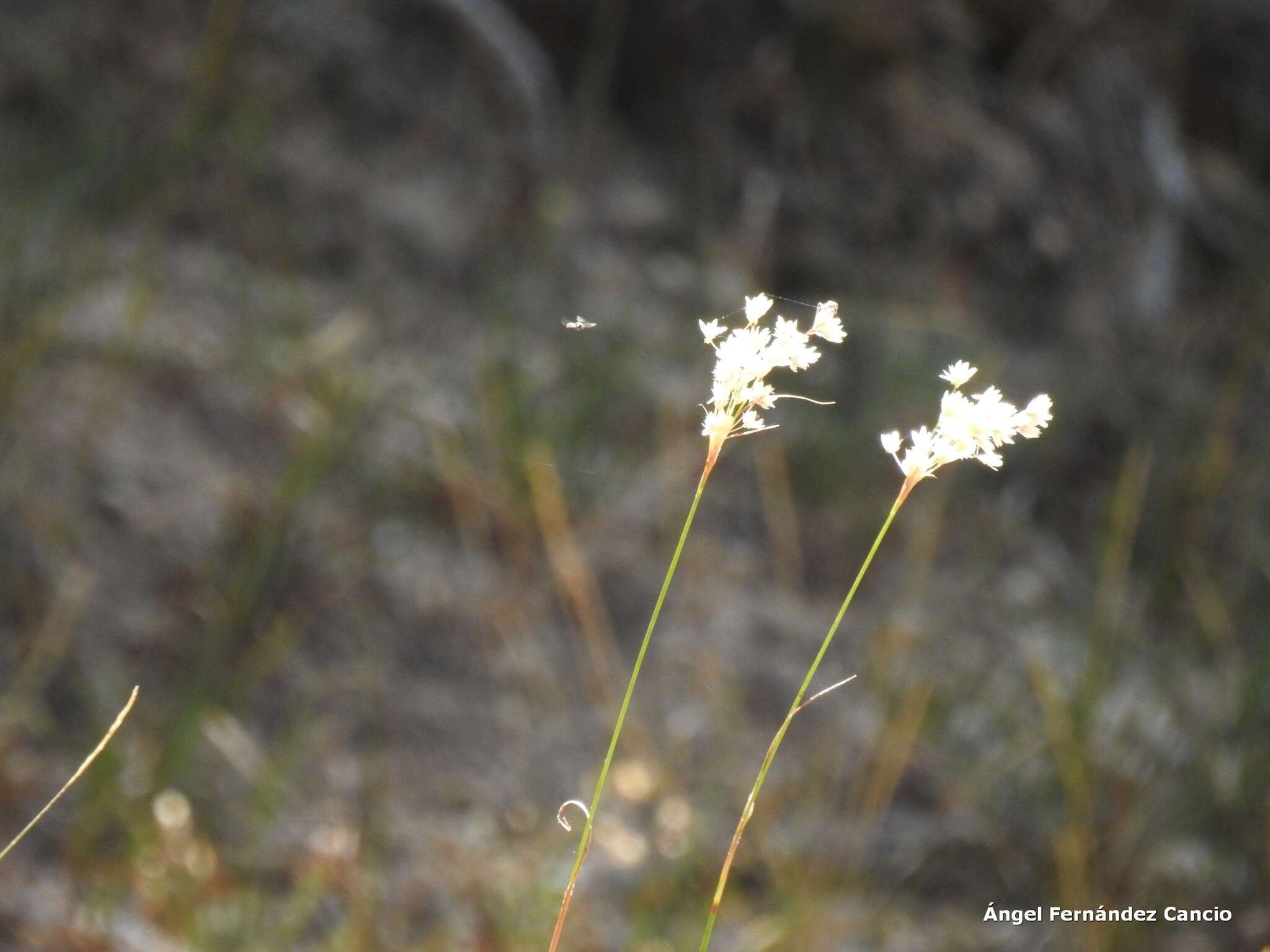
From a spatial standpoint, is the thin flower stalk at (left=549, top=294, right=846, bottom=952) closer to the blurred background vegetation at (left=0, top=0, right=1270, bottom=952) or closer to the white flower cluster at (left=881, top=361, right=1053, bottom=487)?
the white flower cluster at (left=881, top=361, right=1053, bottom=487)

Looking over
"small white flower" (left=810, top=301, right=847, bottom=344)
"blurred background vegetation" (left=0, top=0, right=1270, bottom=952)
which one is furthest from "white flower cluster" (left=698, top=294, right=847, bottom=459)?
"blurred background vegetation" (left=0, top=0, right=1270, bottom=952)

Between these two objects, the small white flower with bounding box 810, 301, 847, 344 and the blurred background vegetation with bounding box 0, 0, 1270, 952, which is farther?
the blurred background vegetation with bounding box 0, 0, 1270, 952

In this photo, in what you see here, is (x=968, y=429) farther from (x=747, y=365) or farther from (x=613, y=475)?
(x=613, y=475)

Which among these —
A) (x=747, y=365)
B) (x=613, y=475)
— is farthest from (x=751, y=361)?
(x=613, y=475)

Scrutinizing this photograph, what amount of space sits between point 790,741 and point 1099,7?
198 cm

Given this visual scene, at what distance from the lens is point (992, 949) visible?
3.86ft

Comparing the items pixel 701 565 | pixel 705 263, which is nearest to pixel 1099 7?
pixel 705 263

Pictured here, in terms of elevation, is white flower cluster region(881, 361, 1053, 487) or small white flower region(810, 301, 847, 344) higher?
small white flower region(810, 301, 847, 344)

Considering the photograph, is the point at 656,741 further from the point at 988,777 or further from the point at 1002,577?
the point at 1002,577

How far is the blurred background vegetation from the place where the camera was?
115cm

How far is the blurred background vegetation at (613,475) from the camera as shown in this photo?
45.1 inches

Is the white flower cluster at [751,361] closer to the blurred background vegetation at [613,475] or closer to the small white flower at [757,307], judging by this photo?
the small white flower at [757,307]

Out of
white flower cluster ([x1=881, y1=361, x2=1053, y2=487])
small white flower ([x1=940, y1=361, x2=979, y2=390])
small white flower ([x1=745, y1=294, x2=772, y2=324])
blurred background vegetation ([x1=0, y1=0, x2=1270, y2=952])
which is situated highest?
blurred background vegetation ([x1=0, y1=0, x2=1270, y2=952])

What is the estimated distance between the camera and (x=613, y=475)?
1727 mm
